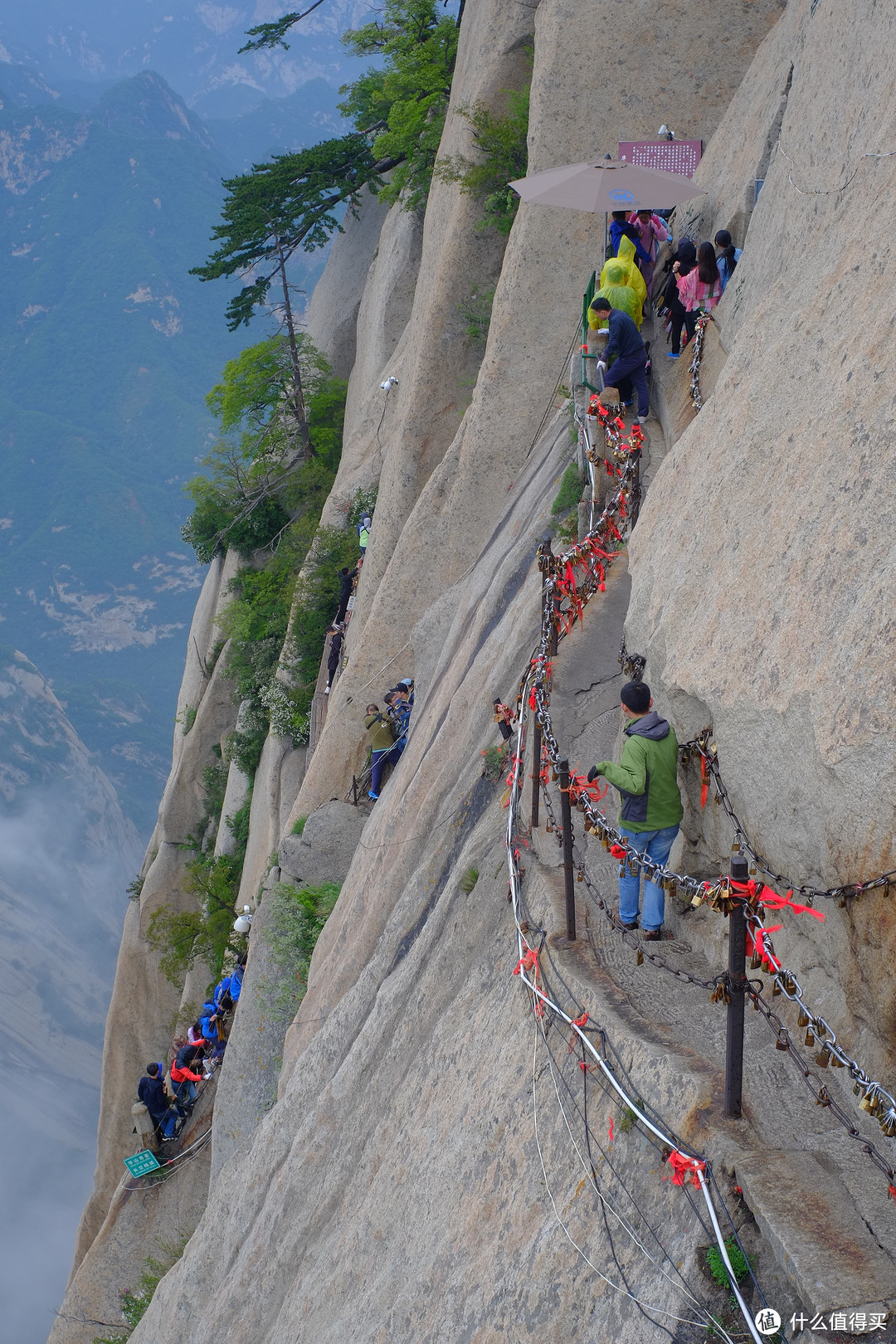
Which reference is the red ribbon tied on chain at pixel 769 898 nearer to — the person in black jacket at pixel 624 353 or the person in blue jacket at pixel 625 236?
the person in black jacket at pixel 624 353

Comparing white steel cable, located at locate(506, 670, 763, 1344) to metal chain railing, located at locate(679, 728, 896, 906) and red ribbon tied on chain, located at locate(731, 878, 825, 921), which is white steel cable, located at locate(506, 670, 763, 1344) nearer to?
red ribbon tied on chain, located at locate(731, 878, 825, 921)

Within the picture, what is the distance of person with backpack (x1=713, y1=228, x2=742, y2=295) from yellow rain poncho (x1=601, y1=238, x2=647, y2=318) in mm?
1014

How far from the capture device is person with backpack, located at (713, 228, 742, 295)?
1165 cm

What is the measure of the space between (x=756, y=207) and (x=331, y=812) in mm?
10446

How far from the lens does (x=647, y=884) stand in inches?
252

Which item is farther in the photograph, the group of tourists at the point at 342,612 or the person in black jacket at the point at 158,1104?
the group of tourists at the point at 342,612

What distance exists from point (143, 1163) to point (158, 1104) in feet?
3.02

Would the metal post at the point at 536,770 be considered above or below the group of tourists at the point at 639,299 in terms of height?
below

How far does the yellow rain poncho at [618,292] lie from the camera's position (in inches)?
484

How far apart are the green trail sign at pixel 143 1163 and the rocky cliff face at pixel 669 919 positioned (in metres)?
4.40

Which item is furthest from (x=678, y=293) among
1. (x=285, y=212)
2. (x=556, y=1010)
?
(x=285, y=212)

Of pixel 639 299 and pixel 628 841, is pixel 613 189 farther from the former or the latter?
pixel 628 841

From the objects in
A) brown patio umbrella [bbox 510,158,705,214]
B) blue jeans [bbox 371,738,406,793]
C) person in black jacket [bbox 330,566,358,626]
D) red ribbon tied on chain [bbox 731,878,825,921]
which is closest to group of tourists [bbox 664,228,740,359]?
brown patio umbrella [bbox 510,158,705,214]

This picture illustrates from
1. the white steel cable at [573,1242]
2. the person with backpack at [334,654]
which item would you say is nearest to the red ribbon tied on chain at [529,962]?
the white steel cable at [573,1242]
